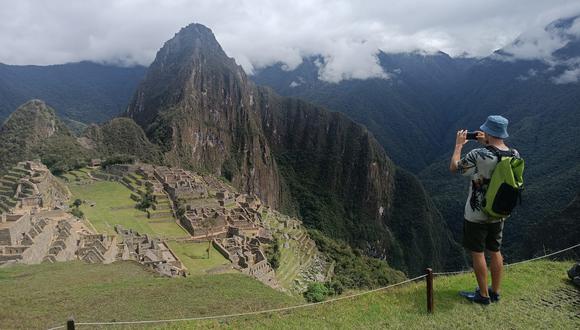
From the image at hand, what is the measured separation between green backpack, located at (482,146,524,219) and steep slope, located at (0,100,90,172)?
53.0 meters

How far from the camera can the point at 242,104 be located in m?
127

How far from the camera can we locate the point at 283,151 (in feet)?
493

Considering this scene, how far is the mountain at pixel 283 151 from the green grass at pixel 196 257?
2237 inches

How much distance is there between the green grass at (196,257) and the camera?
25078 millimetres

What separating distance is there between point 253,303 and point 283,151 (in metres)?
140

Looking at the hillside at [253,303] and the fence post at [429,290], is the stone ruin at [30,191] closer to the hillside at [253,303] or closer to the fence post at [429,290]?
the hillside at [253,303]

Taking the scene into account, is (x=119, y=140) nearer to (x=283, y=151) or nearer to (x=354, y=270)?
(x=354, y=270)

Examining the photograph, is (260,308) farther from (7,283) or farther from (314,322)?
(7,283)

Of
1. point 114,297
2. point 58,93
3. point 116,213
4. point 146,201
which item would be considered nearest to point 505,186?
point 114,297

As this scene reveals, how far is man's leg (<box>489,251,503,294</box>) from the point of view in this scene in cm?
689

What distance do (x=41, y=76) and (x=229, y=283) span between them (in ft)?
695

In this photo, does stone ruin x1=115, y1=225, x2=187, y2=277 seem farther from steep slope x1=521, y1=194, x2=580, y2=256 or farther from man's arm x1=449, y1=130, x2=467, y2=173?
steep slope x1=521, y1=194, x2=580, y2=256

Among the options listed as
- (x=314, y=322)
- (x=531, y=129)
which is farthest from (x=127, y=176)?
(x=531, y=129)

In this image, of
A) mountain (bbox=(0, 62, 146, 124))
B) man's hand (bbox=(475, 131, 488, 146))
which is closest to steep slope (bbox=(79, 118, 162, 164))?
man's hand (bbox=(475, 131, 488, 146))
